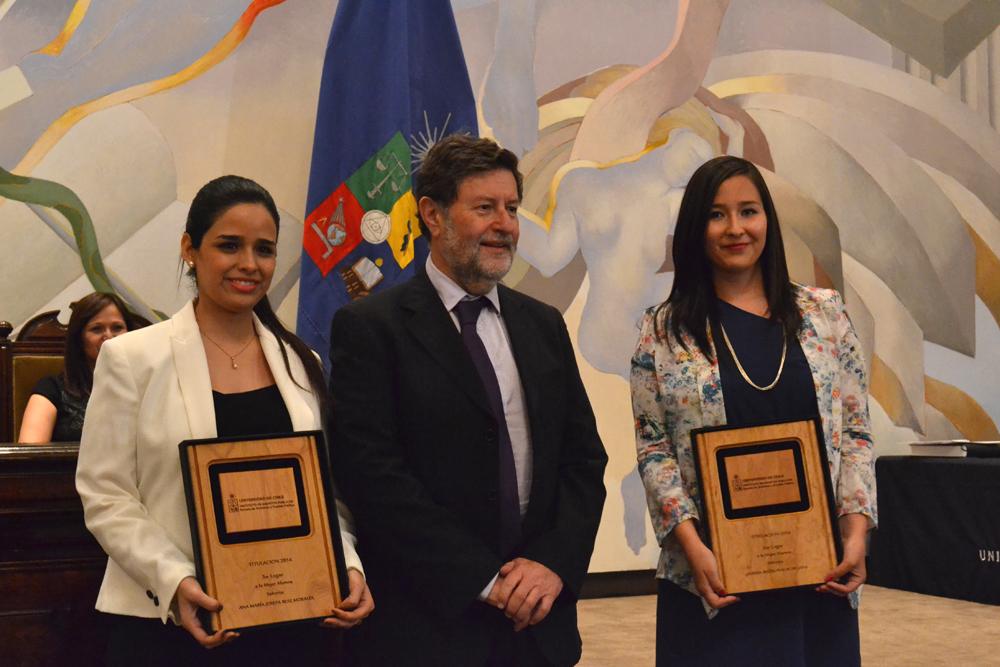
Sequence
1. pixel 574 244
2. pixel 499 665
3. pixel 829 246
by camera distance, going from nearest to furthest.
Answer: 1. pixel 499 665
2. pixel 574 244
3. pixel 829 246

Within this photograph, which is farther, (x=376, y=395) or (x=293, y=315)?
(x=293, y=315)

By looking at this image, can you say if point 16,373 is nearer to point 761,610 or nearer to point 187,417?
point 187,417

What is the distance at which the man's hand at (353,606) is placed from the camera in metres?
1.71

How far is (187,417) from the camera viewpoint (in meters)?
1.79

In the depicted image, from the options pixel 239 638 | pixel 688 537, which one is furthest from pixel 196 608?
pixel 688 537

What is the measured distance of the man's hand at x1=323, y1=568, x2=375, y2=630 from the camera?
1706 millimetres

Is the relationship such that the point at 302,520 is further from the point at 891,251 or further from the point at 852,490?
the point at 891,251

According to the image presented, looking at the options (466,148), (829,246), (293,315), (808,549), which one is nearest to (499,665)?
(808,549)

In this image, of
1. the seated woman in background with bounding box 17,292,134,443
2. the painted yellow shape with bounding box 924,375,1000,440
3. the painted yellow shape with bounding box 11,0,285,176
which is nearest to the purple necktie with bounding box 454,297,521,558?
the seated woman in background with bounding box 17,292,134,443

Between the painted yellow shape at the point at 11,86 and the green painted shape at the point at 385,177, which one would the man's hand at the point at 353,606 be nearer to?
the green painted shape at the point at 385,177

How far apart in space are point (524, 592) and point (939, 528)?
447 cm

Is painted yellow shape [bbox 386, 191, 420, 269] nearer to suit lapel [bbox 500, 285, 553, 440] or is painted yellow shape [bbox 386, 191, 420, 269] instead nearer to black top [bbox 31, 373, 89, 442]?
black top [bbox 31, 373, 89, 442]

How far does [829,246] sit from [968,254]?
0.89m

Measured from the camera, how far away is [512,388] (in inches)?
77.2
